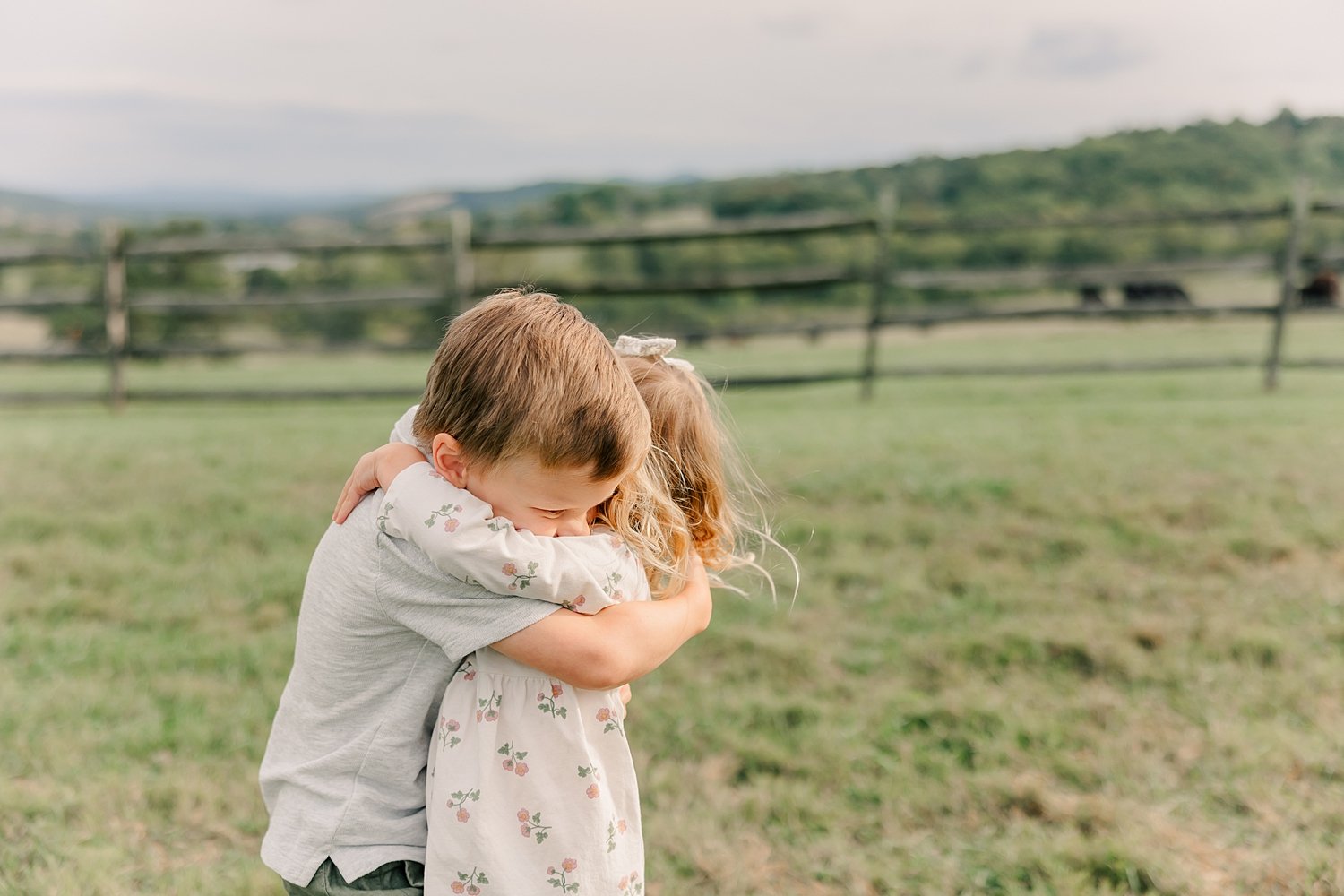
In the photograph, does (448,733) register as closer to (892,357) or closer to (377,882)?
(377,882)

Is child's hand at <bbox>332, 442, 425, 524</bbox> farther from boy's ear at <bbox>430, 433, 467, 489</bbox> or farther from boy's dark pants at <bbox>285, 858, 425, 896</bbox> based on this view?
boy's dark pants at <bbox>285, 858, 425, 896</bbox>

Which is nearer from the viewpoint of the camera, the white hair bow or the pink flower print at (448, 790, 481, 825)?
the pink flower print at (448, 790, 481, 825)

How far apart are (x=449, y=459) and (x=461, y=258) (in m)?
7.74

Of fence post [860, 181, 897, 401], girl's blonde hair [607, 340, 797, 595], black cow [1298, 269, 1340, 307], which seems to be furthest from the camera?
black cow [1298, 269, 1340, 307]

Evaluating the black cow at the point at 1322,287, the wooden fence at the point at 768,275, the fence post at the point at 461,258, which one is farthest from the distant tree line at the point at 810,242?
the fence post at the point at 461,258

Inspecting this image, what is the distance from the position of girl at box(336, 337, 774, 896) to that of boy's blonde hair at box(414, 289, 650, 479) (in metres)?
0.07

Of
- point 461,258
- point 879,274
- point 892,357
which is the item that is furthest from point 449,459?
point 892,357

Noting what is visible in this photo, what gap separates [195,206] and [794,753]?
200 ft

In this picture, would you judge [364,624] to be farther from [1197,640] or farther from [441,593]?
[1197,640]

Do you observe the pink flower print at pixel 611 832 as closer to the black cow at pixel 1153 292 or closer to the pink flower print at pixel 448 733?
the pink flower print at pixel 448 733

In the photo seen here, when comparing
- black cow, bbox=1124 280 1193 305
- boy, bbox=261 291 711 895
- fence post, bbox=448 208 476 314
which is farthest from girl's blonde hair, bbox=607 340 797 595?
black cow, bbox=1124 280 1193 305

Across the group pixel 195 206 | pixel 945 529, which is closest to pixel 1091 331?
pixel 945 529

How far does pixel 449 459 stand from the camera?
1.27 meters

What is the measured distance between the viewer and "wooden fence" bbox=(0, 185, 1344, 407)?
862 centimetres
